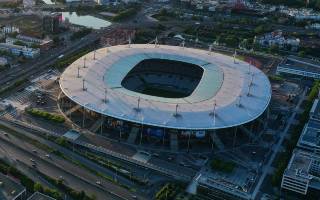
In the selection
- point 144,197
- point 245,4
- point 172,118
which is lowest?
point 144,197

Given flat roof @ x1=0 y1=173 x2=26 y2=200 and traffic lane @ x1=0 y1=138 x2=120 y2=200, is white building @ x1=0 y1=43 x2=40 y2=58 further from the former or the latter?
flat roof @ x1=0 y1=173 x2=26 y2=200

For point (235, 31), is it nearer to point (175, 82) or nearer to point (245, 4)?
point (245, 4)

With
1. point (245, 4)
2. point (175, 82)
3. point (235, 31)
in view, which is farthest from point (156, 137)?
point (245, 4)

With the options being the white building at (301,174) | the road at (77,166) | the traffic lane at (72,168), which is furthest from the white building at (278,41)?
the traffic lane at (72,168)

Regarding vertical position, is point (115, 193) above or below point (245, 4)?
below

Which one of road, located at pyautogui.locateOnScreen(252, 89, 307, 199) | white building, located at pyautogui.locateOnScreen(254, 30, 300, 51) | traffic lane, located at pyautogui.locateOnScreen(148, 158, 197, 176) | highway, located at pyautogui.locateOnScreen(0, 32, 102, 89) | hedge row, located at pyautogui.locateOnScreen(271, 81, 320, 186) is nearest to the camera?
road, located at pyautogui.locateOnScreen(252, 89, 307, 199)

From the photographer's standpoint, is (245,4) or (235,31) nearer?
(235,31)

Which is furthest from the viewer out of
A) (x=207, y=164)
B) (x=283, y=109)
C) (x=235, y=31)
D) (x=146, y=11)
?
(x=146, y=11)

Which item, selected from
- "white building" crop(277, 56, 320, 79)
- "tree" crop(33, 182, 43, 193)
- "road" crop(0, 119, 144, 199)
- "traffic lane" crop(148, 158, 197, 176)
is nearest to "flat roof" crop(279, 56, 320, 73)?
"white building" crop(277, 56, 320, 79)

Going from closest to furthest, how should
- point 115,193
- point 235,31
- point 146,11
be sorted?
point 115,193
point 235,31
point 146,11

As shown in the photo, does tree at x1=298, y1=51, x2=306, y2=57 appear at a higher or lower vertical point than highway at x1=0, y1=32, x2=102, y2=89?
higher
